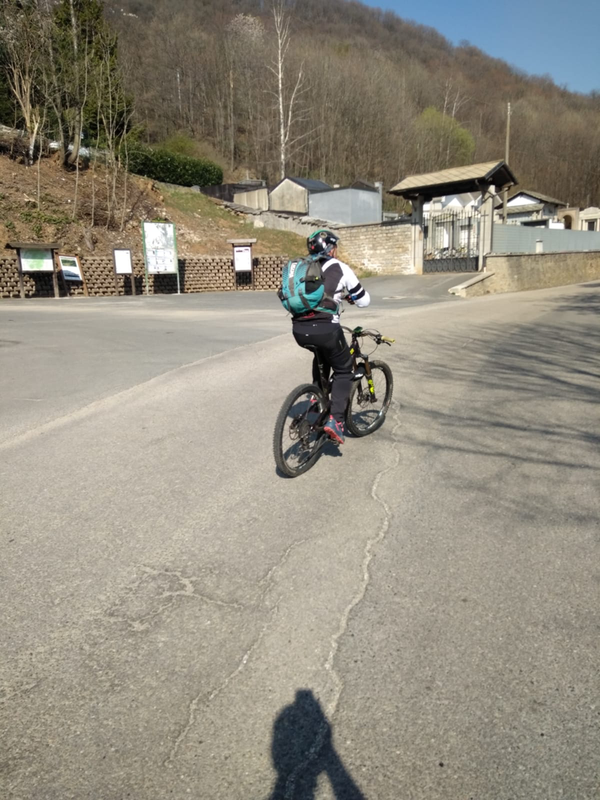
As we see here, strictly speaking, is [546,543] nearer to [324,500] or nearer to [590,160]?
[324,500]

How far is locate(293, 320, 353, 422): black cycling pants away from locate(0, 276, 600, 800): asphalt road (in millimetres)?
525

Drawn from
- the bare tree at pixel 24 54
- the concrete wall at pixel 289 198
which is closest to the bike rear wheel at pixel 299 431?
the bare tree at pixel 24 54

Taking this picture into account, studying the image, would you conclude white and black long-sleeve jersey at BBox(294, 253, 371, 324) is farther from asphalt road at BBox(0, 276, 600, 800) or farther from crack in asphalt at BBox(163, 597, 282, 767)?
crack in asphalt at BBox(163, 597, 282, 767)

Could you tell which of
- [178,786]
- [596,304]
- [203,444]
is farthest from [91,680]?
[596,304]

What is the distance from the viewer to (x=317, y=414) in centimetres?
515

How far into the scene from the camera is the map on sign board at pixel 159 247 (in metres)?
23.9

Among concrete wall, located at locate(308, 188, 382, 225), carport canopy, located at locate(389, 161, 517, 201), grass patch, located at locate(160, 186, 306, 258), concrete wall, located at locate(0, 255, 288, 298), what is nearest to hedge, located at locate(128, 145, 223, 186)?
grass patch, located at locate(160, 186, 306, 258)

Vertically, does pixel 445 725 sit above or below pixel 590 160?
below

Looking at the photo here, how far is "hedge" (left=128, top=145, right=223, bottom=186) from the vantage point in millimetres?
35406

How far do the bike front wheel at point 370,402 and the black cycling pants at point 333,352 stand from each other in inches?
6.8

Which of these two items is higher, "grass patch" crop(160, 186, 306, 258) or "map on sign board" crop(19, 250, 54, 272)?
"grass patch" crop(160, 186, 306, 258)

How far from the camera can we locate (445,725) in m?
2.31

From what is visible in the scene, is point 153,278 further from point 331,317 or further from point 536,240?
point 331,317

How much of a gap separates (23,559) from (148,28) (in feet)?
246
